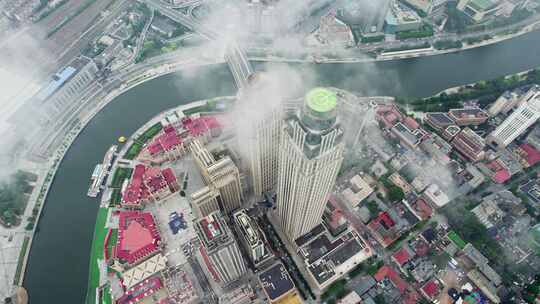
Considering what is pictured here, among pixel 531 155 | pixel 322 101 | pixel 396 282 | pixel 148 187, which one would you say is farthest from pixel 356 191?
pixel 148 187

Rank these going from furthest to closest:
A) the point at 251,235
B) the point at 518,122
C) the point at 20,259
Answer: the point at 518,122
the point at 20,259
the point at 251,235

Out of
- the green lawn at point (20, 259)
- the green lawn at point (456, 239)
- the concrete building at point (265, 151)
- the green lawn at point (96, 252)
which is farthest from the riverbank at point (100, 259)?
the green lawn at point (456, 239)

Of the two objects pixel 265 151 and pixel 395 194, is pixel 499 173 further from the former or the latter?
pixel 265 151

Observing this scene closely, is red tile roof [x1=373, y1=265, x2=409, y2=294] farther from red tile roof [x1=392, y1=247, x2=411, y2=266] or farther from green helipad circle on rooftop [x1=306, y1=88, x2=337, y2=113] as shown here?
green helipad circle on rooftop [x1=306, y1=88, x2=337, y2=113]

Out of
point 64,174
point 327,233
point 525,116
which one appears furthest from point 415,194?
point 64,174

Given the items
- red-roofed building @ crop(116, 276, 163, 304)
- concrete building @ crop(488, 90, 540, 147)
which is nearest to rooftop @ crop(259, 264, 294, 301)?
red-roofed building @ crop(116, 276, 163, 304)

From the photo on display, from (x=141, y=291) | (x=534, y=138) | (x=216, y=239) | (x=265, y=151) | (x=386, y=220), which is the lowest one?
(x=534, y=138)
